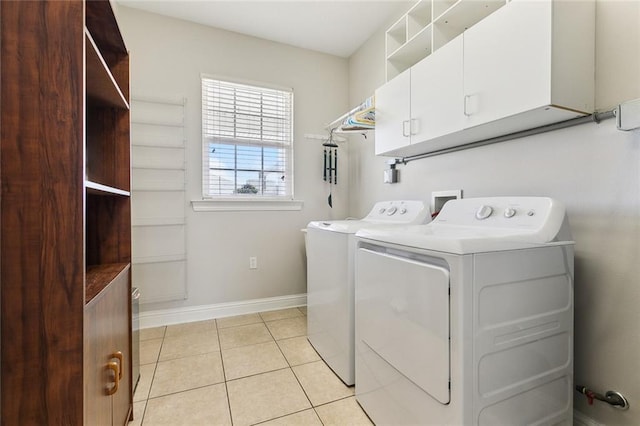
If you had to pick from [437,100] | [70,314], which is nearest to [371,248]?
[437,100]

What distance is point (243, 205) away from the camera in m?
2.80

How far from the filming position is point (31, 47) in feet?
2.25

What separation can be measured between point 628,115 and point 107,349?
6.64 feet

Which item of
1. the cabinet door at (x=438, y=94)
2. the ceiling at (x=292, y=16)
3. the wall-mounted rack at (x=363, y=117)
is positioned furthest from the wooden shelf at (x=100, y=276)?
the ceiling at (x=292, y=16)

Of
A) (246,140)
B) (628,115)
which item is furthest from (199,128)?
(628,115)

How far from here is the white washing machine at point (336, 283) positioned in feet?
5.49

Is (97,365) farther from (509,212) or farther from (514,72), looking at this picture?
(514,72)

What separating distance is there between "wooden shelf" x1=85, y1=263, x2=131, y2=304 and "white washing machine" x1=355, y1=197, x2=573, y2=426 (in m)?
1.05

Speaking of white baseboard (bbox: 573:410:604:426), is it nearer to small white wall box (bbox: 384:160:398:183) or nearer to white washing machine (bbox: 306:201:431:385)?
white washing machine (bbox: 306:201:431:385)

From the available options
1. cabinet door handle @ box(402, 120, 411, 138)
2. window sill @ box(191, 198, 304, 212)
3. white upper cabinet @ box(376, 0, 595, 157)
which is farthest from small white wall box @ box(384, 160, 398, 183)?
window sill @ box(191, 198, 304, 212)

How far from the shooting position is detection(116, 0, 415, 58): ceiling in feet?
7.76

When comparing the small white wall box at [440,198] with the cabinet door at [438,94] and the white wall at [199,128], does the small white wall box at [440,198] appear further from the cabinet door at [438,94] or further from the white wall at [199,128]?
the white wall at [199,128]

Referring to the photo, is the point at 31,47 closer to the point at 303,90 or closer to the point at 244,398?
the point at 244,398

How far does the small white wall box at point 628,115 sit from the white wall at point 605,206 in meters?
0.12
